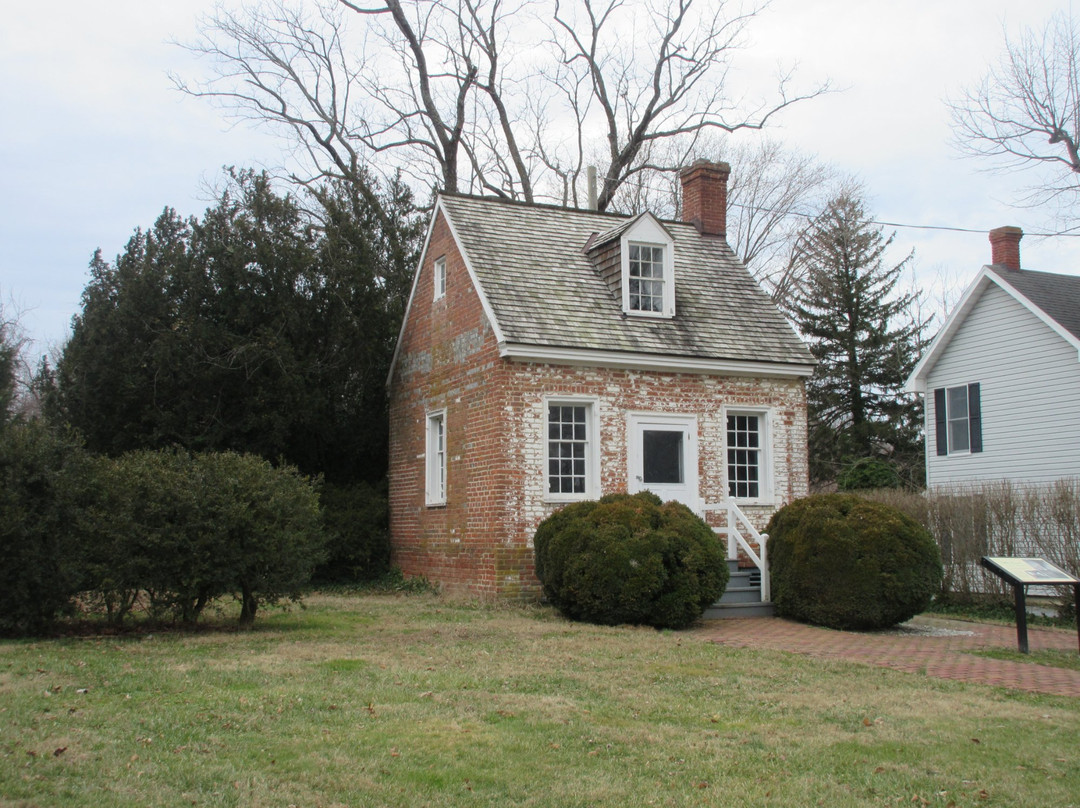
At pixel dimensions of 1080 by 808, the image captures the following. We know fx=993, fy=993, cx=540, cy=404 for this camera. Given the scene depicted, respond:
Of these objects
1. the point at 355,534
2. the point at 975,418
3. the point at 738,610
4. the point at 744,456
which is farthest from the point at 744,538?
the point at 975,418

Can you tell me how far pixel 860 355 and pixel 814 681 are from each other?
23.2 meters

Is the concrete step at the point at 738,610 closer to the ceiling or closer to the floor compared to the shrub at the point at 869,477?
closer to the floor

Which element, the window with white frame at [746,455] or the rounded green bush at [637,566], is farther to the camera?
the window with white frame at [746,455]

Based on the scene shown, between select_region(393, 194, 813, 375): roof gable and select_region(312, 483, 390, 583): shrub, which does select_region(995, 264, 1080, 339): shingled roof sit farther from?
select_region(312, 483, 390, 583): shrub

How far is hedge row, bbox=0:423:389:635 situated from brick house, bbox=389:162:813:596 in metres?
4.19

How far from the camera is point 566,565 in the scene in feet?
43.0

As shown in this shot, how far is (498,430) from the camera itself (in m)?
15.0

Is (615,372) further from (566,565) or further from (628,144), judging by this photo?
(628,144)

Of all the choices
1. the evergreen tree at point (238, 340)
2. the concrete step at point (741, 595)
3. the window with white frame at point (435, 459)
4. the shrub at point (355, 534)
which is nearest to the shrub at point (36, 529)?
the evergreen tree at point (238, 340)

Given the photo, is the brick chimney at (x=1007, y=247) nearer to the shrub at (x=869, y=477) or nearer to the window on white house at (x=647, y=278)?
the shrub at (x=869, y=477)

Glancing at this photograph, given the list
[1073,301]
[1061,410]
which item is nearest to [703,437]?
[1061,410]

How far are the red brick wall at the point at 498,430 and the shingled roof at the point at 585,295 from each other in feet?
1.41

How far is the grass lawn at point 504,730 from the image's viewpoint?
548cm

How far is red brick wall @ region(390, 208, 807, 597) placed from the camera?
15016 mm
